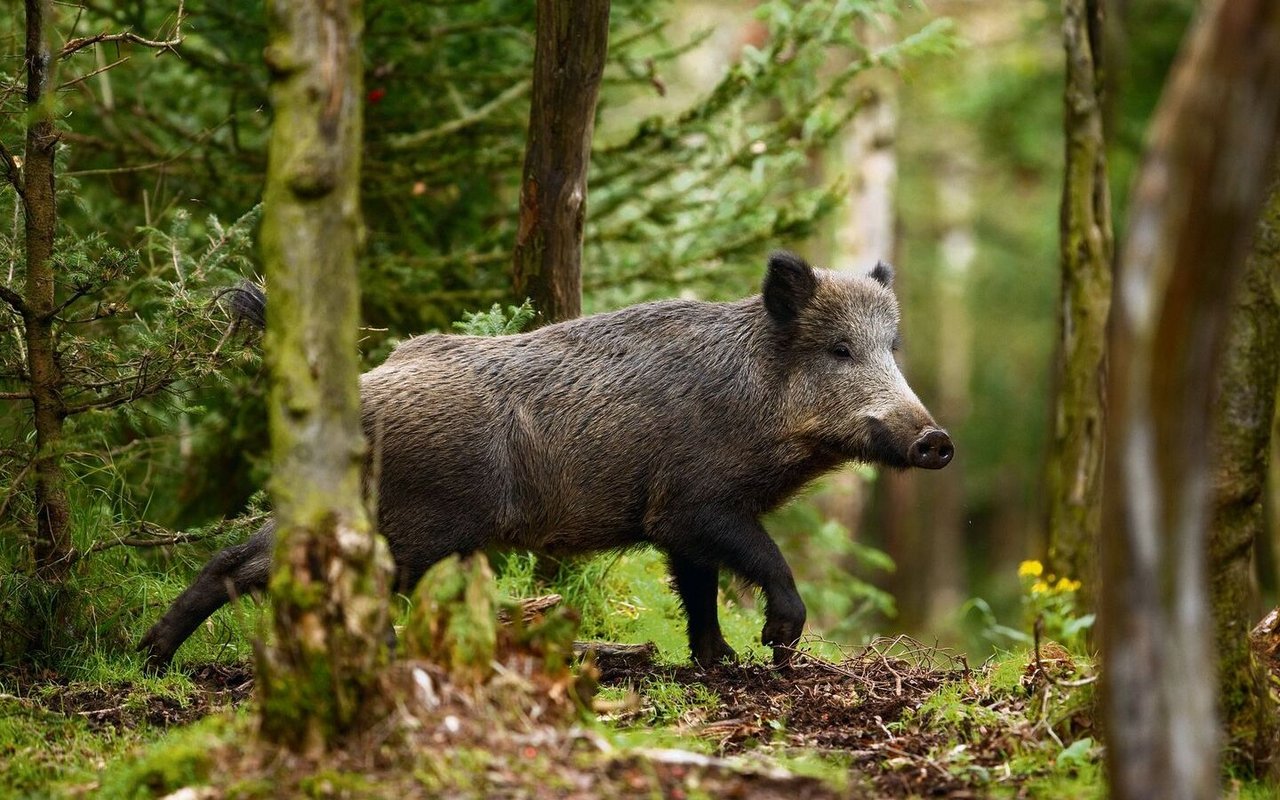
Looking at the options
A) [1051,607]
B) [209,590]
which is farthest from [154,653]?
[1051,607]

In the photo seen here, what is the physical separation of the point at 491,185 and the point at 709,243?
167 centimetres

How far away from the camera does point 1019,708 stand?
4.87 m

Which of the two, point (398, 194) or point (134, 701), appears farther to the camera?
point (398, 194)

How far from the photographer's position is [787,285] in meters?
6.42

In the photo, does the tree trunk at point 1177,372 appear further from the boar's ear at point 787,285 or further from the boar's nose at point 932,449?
the boar's ear at point 787,285

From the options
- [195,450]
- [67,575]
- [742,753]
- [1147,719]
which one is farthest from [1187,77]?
[195,450]

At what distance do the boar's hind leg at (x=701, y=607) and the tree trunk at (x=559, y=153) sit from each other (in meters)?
1.65

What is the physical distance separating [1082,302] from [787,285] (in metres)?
2.27

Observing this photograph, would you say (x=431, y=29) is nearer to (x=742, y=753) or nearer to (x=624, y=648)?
(x=624, y=648)

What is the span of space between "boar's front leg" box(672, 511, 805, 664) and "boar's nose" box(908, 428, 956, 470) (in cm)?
77

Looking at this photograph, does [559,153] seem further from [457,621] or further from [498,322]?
[457,621]

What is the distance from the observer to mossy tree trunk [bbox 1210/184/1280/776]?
13.5 feet

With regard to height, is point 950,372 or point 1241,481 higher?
point 1241,481

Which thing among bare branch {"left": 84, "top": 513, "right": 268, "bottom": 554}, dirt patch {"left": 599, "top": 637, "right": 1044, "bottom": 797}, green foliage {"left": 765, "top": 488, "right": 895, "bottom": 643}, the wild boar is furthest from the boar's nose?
green foliage {"left": 765, "top": 488, "right": 895, "bottom": 643}
